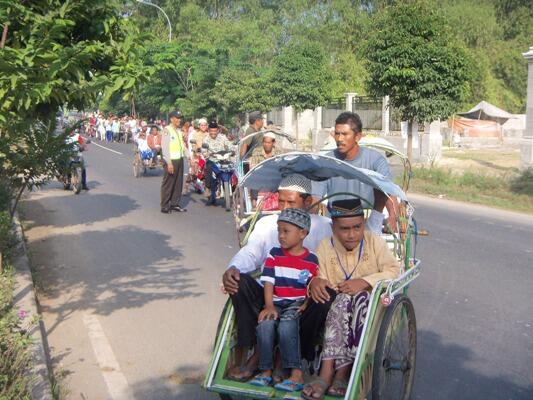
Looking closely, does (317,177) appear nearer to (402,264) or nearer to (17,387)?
(402,264)

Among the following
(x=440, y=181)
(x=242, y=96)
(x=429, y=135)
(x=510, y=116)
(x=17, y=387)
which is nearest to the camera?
(x=17, y=387)

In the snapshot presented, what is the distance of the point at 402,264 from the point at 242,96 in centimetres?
2878

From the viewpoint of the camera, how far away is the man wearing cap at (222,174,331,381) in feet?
14.3

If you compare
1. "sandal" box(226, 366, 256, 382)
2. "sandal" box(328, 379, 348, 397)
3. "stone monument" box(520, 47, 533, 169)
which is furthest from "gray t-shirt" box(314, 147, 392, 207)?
"stone monument" box(520, 47, 533, 169)

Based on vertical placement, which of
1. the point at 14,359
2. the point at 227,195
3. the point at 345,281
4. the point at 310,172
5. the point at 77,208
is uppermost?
the point at 310,172

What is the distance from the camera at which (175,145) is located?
14.0m

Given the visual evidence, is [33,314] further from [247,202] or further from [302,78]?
[302,78]

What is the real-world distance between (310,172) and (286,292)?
119 centimetres

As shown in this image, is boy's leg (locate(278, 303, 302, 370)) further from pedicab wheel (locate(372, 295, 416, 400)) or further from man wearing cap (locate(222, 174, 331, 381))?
pedicab wheel (locate(372, 295, 416, 400))

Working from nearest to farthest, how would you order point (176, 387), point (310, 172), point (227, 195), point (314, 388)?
1. point (314, 388)
2. point (176, 387)
3. point (310, 172)
4. point (227, 195)

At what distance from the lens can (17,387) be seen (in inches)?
169

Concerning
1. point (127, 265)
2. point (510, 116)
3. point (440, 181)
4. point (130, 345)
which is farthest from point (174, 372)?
point (510, 116)

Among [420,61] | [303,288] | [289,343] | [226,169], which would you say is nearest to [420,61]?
[420,61]

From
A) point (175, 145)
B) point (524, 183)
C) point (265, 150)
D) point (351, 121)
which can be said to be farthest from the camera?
point (524, 183)
